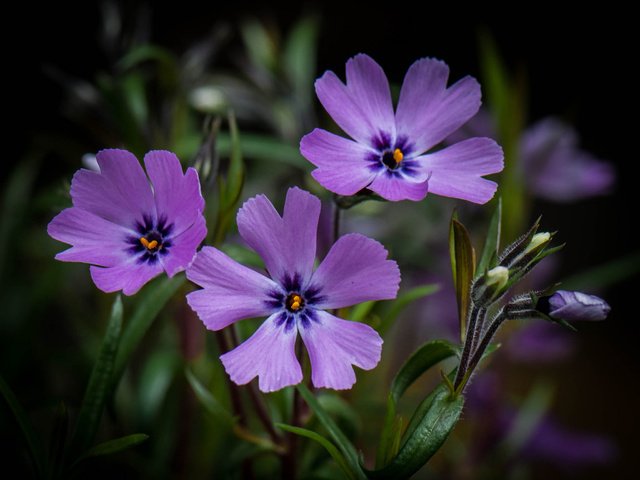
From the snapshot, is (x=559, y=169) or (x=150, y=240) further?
(x=559, y=169)

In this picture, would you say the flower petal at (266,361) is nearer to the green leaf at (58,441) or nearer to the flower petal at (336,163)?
the flower petal at (336,163)

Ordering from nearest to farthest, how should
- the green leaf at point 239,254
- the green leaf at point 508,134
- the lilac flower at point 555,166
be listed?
the green leaf at point 239,254 < the green leaf at point 508,134 < the lilac flower at point 555,166

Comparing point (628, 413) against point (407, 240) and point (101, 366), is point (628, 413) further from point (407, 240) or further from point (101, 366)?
point (101, 366)

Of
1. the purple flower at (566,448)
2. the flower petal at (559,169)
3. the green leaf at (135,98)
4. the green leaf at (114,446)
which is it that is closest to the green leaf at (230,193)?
the green leaf at (114,446)

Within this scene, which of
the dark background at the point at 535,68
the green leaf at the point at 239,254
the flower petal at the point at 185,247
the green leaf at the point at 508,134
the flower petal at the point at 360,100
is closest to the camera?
the flower petal at the point at 185,247

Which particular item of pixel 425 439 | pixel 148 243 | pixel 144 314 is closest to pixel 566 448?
pixel 425 439

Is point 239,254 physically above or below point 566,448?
above

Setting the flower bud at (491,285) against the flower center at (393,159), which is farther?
the flower center at (393,159)

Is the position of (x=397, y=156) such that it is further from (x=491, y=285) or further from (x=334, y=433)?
(x=334, y=433)
